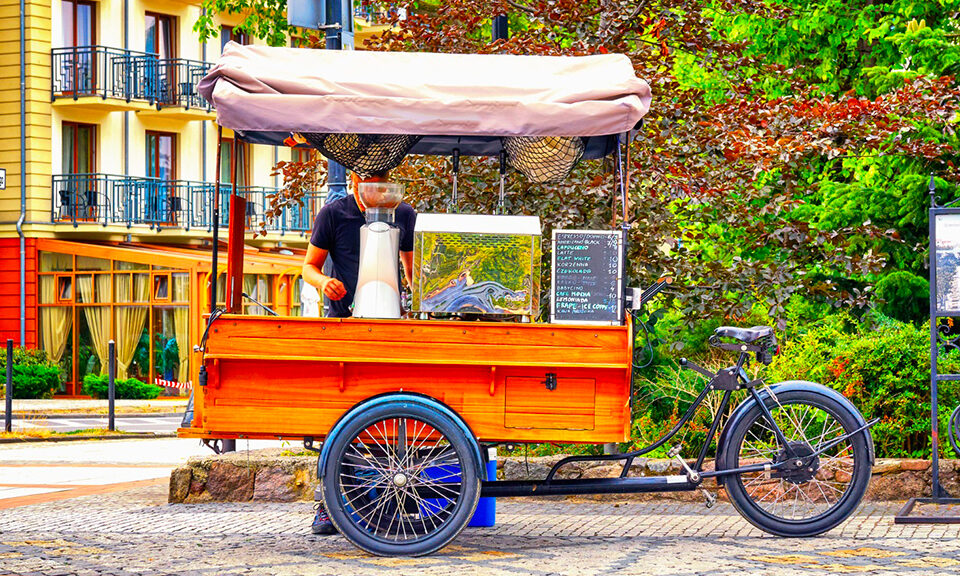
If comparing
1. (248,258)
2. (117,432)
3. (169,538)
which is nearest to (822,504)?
(169,538)

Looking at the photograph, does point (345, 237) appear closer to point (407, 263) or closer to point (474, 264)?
point (407, 263)

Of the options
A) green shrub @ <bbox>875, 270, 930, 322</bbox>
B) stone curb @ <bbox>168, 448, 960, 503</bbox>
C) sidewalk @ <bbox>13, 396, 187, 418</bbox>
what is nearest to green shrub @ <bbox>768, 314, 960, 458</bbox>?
stone curb @ <bbox>168, 448, 960, 503</bbox>

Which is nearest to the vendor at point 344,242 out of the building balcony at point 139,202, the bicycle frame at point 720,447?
the bicycle frame at point 720,447

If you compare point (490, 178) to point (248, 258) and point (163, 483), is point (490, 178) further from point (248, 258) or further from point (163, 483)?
point (248, 258)

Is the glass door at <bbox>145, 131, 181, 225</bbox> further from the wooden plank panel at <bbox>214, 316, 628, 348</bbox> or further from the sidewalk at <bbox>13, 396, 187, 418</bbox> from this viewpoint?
the wooden plank panel at <bbox>214, 316, 628, 348</bbox>

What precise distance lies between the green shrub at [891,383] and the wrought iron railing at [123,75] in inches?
958

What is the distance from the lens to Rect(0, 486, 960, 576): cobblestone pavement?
7.27 meters

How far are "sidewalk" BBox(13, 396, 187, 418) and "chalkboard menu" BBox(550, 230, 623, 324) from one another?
1808cm

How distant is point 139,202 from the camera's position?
35344 millimetres

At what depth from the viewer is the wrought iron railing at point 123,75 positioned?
3394cm

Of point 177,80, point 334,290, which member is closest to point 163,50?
point 177,80

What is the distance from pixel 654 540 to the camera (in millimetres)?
8234

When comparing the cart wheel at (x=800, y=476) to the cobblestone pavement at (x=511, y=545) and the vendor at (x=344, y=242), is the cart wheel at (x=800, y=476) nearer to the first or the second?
the cobblestone pavement at (x=511, y=545)

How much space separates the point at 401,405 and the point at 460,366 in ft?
1.24
